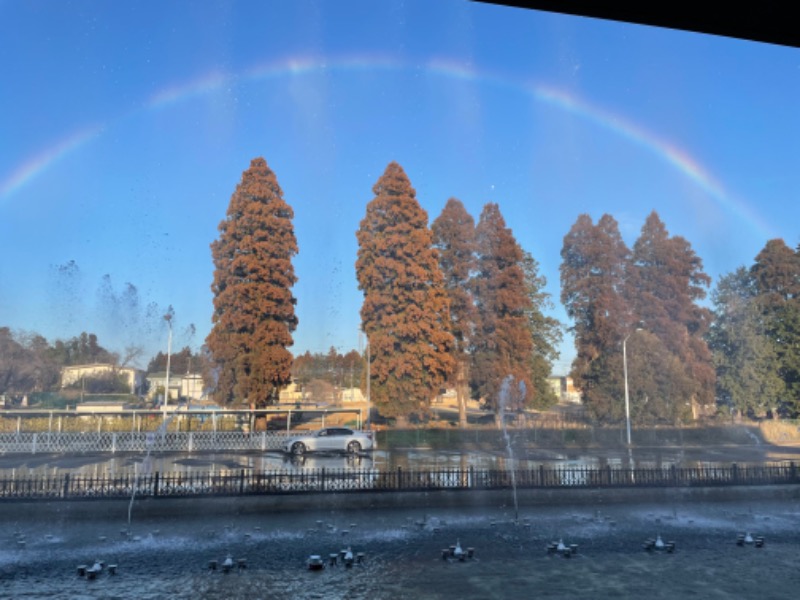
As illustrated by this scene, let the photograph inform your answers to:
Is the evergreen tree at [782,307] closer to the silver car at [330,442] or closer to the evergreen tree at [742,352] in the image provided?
the evergreen tree at [742,352]

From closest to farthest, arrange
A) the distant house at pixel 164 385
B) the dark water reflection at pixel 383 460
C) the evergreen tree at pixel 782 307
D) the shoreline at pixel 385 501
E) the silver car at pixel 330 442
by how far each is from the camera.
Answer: the shoreline at pixel 385 501 < the dark water reflection at pixel 383 460 < the silver car at pixel 330 442 < the evergreen tree at pixel 782 307 < the distant house at pixel 164 385

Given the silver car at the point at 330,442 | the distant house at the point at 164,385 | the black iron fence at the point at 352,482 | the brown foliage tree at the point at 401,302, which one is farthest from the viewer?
the distant house at the point at 164,385

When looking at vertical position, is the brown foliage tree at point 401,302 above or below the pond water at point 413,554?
above

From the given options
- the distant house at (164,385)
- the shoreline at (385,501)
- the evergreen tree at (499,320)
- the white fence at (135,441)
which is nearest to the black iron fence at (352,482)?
the shoreline at (385,501)

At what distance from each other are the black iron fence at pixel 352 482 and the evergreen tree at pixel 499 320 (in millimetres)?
23995

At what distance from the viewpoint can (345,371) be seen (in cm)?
8381

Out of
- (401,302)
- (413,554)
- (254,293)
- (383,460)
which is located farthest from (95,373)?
(413,554)

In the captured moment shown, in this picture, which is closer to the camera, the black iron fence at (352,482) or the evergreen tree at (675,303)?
the black iron fence at (352,482)

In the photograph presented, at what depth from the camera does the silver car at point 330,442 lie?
91.8 ft

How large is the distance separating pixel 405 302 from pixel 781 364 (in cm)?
2774

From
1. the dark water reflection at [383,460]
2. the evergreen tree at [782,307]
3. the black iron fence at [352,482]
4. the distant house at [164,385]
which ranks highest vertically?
the evergreen tree at [782,307]

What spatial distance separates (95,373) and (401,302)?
115ft

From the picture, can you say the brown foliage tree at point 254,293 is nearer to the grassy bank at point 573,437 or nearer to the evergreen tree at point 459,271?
the grassy bank at point 573,437

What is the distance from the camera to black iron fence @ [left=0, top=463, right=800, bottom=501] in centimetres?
1313
